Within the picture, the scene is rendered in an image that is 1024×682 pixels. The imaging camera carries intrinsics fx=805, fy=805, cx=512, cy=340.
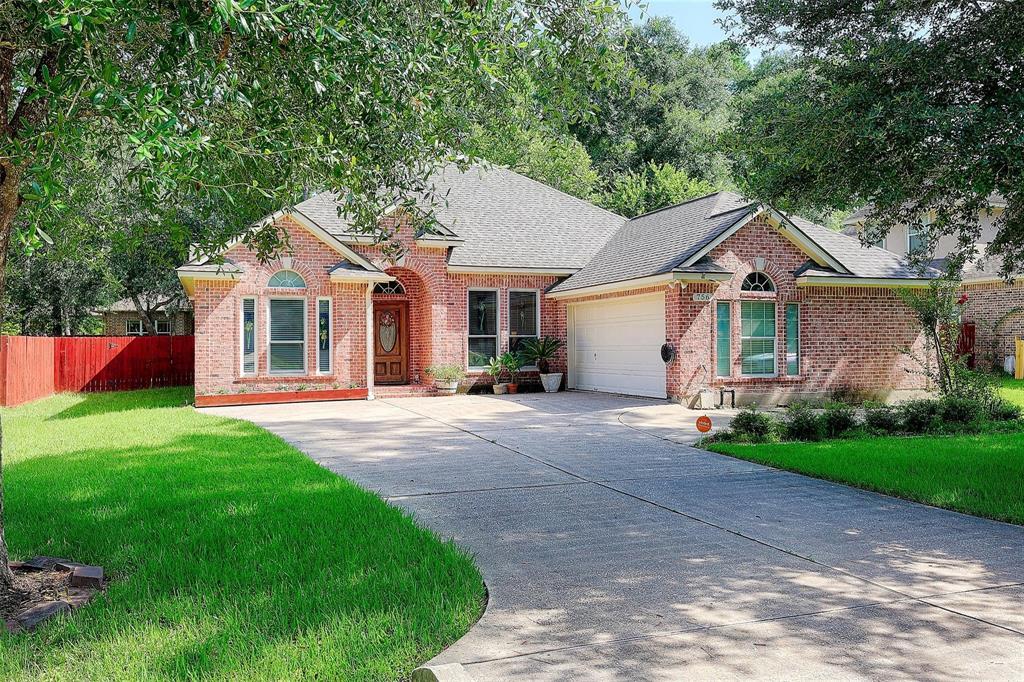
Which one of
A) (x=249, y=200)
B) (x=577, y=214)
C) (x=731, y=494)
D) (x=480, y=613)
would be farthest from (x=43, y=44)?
(x=577, y=214)

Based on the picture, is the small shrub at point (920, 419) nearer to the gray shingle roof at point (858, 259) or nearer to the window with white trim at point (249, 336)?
the gray shingle roof at point (858, 259)

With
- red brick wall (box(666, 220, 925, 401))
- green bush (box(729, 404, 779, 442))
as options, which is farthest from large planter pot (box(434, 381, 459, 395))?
green bush (box(729, 404, 779, 442))

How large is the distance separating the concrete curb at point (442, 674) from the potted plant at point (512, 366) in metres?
17.4

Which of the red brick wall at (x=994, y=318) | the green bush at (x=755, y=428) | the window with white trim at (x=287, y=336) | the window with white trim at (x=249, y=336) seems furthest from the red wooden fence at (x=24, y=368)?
the red brick wall at (x=994, y=318)

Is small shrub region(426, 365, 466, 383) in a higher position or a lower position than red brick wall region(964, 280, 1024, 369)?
lower

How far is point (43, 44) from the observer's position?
4930 millimetres

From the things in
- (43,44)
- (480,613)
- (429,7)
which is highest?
(429,7)

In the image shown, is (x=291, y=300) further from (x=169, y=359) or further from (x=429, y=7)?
(x=429, y=7)

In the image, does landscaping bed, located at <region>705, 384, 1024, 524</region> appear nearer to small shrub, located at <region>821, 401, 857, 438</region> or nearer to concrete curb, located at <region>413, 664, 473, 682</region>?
small shrub, located at <region>821, 401, 857, 438</region>

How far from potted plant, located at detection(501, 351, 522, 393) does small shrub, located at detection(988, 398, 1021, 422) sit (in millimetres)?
11123

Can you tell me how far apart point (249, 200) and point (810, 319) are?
48.3 feet

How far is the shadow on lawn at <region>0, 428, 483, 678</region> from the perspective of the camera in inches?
164

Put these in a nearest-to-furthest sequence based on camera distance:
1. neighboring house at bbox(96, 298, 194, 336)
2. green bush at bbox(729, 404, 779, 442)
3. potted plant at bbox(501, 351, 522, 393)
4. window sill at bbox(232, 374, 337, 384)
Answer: green bush at bbox(729, 404, 779, 442) → window sill at bbox(232, 374, 337, 384) → potted plant at bbox(501, 351, 522, 393) → neighboring house at bbox(96, 298, 194, 336)

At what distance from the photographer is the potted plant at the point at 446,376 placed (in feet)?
67.9
